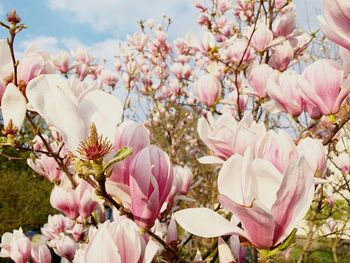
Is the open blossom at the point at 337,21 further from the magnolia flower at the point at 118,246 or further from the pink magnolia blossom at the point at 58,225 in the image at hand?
the pink magnolia blossom at the point at 58,225

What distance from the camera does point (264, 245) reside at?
2.48ft

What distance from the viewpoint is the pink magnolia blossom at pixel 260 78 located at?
1841 millimetres

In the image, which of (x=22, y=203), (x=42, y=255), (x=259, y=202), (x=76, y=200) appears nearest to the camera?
(x=259, y=202)

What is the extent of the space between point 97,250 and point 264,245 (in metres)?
0.28

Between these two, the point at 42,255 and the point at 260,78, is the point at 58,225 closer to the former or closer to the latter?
the point at 42,255

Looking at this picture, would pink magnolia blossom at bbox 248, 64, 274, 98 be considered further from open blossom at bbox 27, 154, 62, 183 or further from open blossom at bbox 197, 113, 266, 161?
open blossom at bbox 27, 154, 62, 183

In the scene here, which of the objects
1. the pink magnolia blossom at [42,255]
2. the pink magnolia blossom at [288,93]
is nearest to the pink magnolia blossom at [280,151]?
the pink magnolia blossom at [288,93]

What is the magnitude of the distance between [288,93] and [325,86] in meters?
0.23

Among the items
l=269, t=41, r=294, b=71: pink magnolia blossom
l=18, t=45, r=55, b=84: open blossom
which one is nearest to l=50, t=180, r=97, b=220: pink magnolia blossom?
l=18, t=45, r=55, b=84: open blossom

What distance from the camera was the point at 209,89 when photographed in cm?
226

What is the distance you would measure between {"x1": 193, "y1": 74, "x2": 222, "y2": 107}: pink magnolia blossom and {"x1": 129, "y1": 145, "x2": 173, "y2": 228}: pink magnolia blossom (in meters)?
1.39

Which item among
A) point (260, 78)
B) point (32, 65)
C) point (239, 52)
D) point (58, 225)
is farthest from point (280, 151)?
point (239, 52)

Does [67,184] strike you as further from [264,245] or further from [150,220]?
[264,245]

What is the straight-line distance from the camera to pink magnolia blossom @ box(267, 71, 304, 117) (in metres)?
1.29
